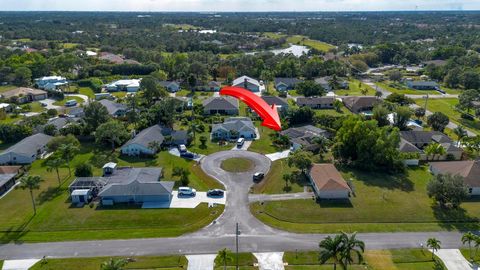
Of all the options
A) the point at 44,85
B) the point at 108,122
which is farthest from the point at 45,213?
the point at 44,85

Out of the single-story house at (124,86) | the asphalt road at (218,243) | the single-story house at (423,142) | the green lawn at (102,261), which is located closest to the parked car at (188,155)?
the asphalt road at (218,243)

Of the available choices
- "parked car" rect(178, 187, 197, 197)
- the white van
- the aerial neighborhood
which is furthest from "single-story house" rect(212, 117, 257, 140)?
"parked car" rect(178, 187, 197, 197)

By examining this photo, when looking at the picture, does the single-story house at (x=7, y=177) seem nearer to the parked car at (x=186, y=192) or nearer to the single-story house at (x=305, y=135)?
the parked car at (x=186, y=192)

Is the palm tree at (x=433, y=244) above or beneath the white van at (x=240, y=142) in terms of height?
above

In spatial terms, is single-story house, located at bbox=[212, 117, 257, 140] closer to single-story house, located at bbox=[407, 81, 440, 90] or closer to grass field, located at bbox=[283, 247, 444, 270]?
grass field, located at bbox=[283, 247, 444, 270]

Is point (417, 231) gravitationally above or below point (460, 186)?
below

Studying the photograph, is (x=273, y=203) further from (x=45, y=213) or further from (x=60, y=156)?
(x=60, y=156)
